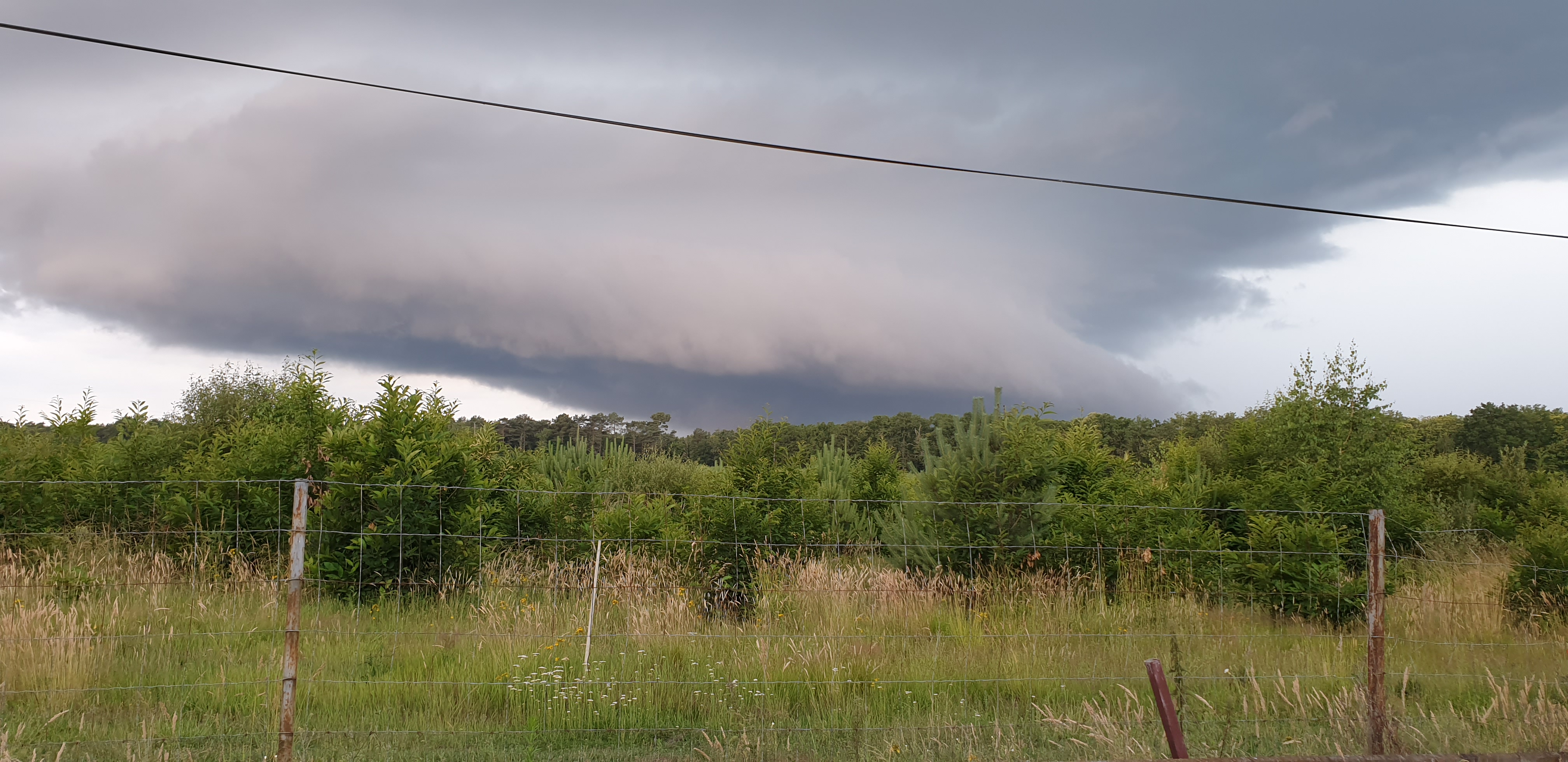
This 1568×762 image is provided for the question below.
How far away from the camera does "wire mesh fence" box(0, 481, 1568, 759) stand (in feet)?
19.0

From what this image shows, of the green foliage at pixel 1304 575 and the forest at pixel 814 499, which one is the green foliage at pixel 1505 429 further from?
the green foliage at pixel 1304 575

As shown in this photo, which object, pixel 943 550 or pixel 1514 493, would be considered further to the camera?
pixel 1514 493

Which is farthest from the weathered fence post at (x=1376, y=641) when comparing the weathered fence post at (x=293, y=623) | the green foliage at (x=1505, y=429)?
the green foliage at (x=1505, y=429)

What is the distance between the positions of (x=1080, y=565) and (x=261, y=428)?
13274mm

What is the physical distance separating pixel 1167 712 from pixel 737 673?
3456 millimetres

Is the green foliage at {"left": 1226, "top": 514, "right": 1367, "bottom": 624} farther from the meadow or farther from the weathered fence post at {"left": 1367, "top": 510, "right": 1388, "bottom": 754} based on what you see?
the weathered fence post at {"left": 1367, "top": 510, "right": 1388, "bottom": 754}

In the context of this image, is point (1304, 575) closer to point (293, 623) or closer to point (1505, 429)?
point (293, 623)

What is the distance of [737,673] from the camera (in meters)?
6.73

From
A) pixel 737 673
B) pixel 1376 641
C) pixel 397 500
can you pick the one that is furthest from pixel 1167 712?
pixel 397 500

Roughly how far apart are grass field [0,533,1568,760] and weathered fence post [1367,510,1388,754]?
18 cm

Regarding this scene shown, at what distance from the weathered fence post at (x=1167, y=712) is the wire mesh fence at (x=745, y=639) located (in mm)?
808

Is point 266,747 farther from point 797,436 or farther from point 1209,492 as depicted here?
point 1209,492

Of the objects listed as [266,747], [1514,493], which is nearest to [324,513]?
[266,747]

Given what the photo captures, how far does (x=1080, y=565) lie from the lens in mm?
10406
